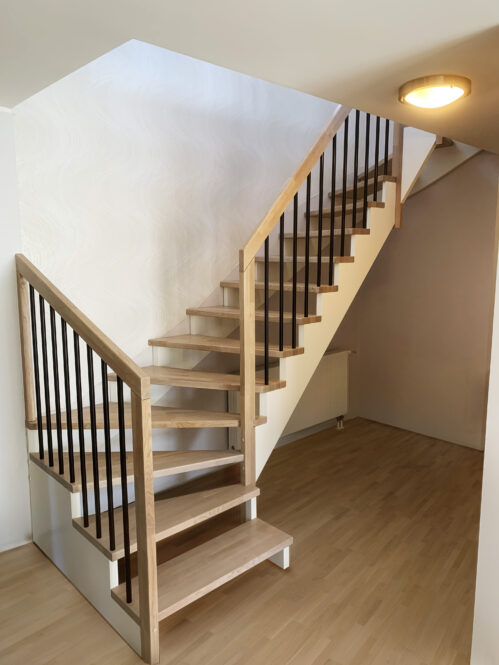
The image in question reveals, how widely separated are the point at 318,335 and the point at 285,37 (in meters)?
1.63

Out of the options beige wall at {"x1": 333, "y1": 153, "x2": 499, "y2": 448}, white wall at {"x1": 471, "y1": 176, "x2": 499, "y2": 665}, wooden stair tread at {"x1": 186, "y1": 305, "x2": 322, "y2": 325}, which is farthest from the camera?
Answer: beige wall at {"x1": 333, "y1": 153, "x2": 499, "y2": 448}

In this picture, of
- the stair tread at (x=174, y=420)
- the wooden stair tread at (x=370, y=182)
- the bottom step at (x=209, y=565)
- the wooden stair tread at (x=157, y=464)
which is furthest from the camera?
the wooden stair tread at (x=370, y=182)

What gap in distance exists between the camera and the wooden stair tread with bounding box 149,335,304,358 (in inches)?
102

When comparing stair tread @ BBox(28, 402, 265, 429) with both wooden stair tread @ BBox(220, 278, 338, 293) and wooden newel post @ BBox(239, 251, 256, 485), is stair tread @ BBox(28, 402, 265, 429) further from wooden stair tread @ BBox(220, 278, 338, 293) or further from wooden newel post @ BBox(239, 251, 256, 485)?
wooden stair tread @ BBox(220, 278, 338, 293)

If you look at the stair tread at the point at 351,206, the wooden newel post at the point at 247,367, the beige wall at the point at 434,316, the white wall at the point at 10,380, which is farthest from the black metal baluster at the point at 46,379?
the beige wall at the point at 434,316

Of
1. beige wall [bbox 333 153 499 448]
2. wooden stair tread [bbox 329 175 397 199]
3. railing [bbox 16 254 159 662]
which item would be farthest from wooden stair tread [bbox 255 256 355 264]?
beige wall [bbox 333 153 499 448]

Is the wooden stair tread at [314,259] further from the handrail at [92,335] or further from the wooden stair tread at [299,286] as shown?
the handrail at [92,335]

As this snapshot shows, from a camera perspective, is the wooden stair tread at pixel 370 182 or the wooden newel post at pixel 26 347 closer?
the wooden newel post at pixel 26 347

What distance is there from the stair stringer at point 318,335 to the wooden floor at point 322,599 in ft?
2.01

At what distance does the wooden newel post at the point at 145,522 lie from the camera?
1.66 metres

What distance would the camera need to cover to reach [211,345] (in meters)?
2.74

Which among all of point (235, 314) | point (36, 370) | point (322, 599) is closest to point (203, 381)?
point (235, 314)

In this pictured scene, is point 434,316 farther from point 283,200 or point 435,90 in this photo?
point 435,90

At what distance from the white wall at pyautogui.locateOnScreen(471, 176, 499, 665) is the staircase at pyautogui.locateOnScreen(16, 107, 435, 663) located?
894 mm
